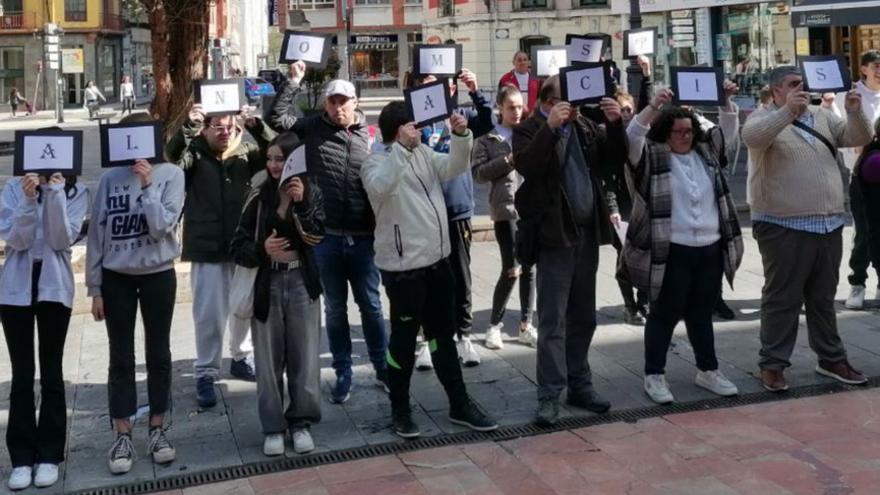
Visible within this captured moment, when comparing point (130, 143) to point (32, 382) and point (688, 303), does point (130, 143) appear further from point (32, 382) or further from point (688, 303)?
point (688, 303)

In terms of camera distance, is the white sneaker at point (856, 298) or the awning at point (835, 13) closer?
the white sneaker at point (856, 298)

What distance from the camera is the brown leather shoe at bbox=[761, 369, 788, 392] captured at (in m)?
6.52

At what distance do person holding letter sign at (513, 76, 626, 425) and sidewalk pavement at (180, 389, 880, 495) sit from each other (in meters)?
0.43

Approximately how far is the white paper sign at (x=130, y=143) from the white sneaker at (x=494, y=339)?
124 inches

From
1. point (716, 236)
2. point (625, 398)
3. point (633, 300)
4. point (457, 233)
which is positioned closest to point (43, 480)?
point (457, 233)

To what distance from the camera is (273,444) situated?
562cm

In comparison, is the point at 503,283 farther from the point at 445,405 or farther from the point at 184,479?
the point at 184,479

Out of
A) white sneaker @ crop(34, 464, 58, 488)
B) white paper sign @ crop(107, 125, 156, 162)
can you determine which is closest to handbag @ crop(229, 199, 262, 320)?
white paper sign @ crop(107, 125, 156, 162)

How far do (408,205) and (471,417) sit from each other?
49.3 inches

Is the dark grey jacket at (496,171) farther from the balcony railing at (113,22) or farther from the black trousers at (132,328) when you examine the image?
the balcony railing at (113,22)

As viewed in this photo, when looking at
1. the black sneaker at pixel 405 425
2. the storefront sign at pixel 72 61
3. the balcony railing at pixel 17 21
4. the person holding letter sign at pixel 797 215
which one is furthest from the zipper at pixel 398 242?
the balcony railing at pixel 17 21

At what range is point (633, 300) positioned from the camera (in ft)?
27.1

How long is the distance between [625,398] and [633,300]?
6.20 ft

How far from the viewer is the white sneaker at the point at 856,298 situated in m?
8.59
